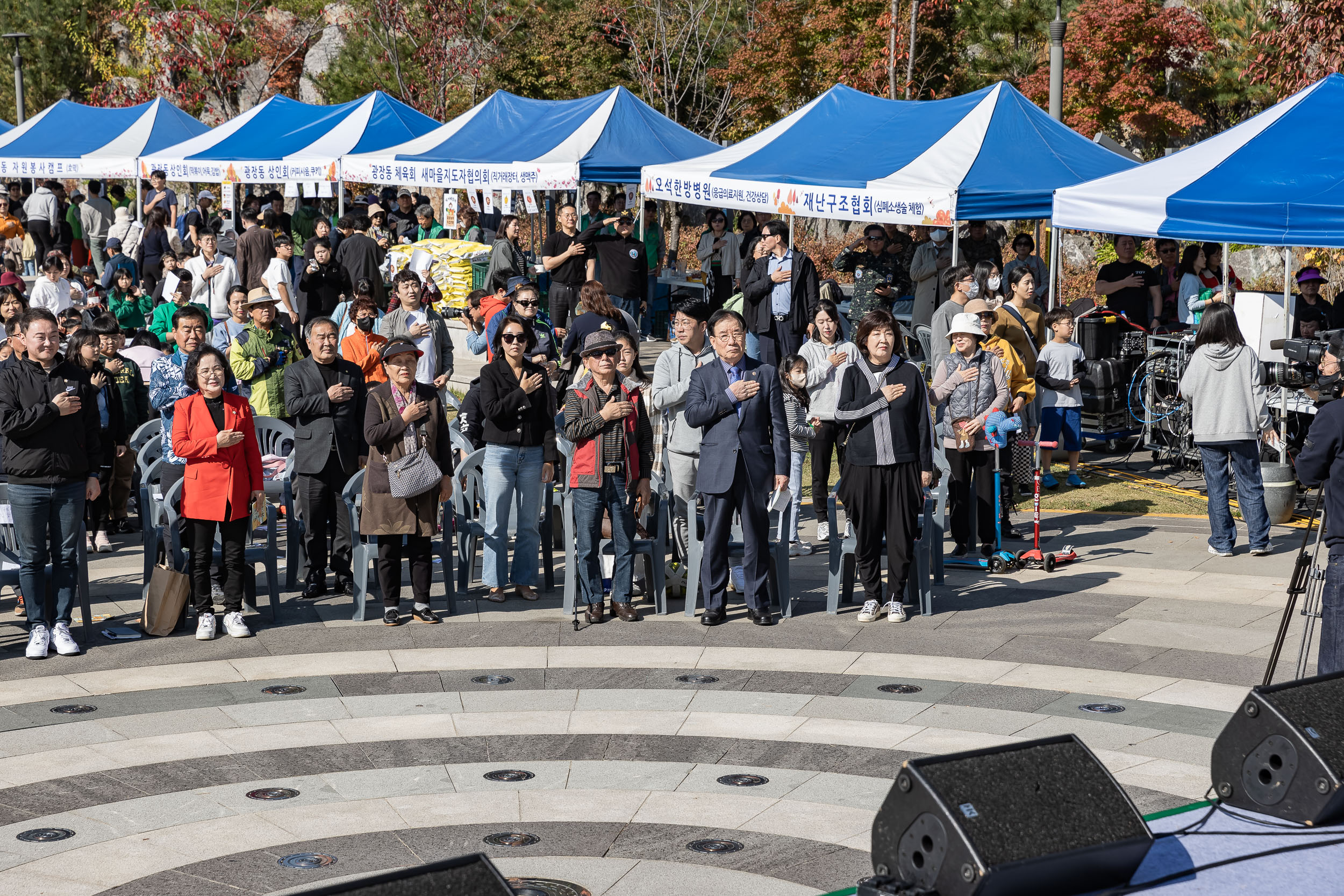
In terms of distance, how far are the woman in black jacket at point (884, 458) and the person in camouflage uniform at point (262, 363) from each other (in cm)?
404

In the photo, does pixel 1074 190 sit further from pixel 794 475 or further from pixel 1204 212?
pixel 794 475

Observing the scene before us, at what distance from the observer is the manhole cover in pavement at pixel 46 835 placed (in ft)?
19.1

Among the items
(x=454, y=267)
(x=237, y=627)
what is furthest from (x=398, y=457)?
(x=454, y=267)

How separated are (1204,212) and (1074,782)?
331 inches

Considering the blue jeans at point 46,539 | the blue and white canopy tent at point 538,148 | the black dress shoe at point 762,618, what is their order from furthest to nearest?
the blue and white canopy tent at point 538,148, the black dress shoe at point 762,618, the blue jeans at point 46,539

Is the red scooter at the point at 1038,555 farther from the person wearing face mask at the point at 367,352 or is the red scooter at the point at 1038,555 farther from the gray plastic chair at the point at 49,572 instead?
the gray plastic chair at the point at 49,572

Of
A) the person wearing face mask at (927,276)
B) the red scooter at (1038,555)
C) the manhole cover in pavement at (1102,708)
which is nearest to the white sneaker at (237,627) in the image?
the manhole cover in pavement at (1102,708)

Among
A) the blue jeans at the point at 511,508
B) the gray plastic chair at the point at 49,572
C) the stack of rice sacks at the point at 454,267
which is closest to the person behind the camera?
the gray plastic chair at the point at 49,572

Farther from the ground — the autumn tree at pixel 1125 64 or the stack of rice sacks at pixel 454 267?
the autumn tree at pixel 1125 64

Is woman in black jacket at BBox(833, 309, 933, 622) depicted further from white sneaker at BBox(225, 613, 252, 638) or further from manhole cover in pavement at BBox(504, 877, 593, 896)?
manhole cover in pavement at BBox(504, 877, 593, 896)

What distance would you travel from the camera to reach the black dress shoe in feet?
30.0

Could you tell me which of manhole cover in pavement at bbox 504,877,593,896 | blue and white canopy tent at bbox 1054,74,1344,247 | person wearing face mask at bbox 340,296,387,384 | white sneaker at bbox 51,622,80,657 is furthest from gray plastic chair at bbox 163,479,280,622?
blue and white canopy tent at bbox 1054,74,1344,247

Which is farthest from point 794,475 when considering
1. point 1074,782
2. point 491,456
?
point 1074,782

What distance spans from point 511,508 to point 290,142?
49.5ft
